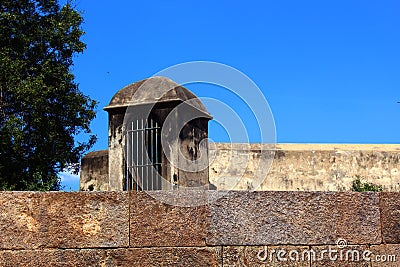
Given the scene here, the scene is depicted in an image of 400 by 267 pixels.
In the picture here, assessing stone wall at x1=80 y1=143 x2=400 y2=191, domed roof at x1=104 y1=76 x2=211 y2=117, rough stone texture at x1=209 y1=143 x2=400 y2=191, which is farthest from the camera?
rough stone texture at x1=209 y1=143 x2=400 y2=191

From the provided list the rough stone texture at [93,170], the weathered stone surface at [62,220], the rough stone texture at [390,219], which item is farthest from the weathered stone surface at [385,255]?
the rough stone texture at [93,170]

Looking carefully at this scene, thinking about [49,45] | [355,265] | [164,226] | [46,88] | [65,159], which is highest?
[49,45]

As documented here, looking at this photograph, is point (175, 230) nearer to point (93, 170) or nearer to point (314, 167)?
point (93, 170)

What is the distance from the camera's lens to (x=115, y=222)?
4668 mm

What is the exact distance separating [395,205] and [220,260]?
1593mm

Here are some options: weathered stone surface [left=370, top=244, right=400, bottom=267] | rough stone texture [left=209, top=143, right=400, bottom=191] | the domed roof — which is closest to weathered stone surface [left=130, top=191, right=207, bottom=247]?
weathered stone surface [left=370, top=244, right=400, bottom=267]

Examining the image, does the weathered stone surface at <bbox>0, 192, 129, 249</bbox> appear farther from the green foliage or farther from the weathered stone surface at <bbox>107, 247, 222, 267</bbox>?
the green foliage

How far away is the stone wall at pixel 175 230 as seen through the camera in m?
4.62

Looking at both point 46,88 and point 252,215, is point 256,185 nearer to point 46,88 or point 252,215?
point 46,88

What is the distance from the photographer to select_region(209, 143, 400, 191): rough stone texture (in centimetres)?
1344

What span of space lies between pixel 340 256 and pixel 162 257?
4.89 ft

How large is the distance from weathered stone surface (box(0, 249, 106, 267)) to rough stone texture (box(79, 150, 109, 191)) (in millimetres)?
7745

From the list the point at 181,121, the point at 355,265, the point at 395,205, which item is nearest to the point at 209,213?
the point at 355,265

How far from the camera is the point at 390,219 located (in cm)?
491
